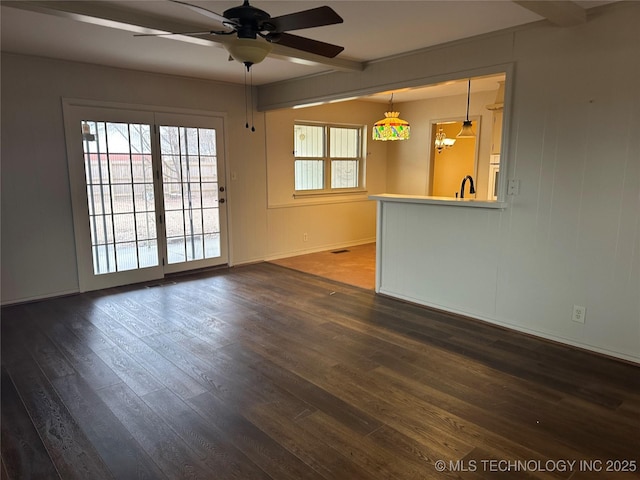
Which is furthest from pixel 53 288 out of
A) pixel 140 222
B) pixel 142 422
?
pixel 142 422

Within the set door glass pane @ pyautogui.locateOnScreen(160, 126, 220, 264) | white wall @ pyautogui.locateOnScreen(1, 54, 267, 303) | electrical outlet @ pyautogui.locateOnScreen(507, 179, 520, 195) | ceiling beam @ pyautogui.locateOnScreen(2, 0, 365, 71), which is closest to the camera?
ceiling beam @ pyautogui.locateOnScreen(2, 0, 365, 71)

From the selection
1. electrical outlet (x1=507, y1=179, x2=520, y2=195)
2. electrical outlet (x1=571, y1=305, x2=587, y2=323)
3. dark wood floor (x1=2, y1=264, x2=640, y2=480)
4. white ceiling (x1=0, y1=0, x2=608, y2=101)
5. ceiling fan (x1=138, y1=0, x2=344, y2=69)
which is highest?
white ceiling (x1=0, y1=0, x2=608, y2=101)

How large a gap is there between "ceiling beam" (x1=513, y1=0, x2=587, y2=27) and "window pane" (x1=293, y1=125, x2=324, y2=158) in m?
4.15

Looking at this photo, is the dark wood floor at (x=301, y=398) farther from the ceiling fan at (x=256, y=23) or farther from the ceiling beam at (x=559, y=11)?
the ceiling beam at (x=559, y=11)

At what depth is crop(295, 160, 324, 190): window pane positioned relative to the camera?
265 inches

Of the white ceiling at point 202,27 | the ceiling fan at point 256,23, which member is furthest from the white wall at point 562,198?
the ceiling fan at point 256,23

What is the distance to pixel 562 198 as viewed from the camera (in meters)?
3.21

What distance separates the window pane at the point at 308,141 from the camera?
6.65 meters

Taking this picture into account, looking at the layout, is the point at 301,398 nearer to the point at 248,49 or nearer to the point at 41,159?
the point at 248,49

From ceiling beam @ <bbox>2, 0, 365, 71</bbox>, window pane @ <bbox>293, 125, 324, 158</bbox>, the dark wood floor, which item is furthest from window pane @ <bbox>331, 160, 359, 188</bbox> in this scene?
ceiling beam @ <bbox>2, 0, 365, 71</bbox>

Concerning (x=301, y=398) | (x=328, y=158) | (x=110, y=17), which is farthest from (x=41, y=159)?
(x=328, y=158)

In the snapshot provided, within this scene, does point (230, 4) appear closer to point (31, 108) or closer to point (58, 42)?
point (58, 42)

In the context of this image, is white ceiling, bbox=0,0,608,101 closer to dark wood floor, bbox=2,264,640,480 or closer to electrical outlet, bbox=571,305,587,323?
electrical outlet, bbox=571,305,587,323

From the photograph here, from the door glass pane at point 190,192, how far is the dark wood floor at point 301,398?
1.60 metres
